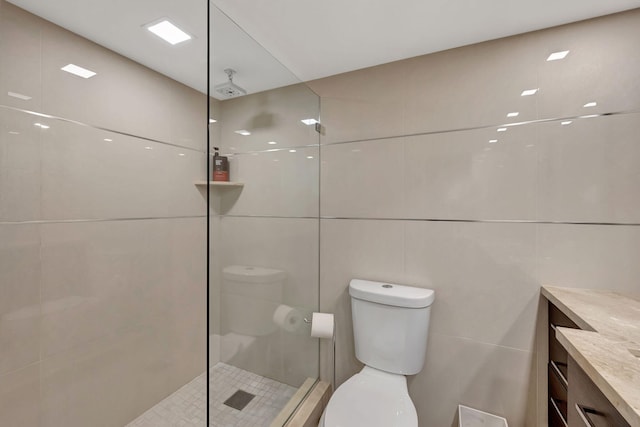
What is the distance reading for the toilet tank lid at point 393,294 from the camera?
129 cm

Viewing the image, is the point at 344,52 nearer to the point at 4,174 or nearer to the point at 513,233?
the point at 513,233

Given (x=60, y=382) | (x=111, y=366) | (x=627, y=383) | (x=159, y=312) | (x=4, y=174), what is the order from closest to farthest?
(x=627, y=383) < (x=4, y=174) < (x=60, y=382) < (x=111, y=366) < (x=159, y=312)

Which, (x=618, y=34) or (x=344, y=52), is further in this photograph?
(x=344, y=52)

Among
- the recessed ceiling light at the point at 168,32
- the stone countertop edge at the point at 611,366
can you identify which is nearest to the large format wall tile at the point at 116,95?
the recessed ceiling light at the point at 168,32

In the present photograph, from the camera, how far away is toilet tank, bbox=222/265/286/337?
96 centimetres

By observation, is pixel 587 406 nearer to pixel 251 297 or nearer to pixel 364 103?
pixel 251 297

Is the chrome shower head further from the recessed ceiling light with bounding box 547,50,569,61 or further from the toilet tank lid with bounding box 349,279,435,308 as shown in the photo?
the recessed ceiling light with bounding box 547,50,569,61

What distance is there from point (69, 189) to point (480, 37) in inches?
80.3

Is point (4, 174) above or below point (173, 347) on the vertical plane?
above

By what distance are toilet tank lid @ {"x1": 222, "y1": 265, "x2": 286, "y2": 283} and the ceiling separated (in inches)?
26.1

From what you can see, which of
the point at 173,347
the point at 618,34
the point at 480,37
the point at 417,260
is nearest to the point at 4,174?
the point at 173,347

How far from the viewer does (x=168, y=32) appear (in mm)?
1253

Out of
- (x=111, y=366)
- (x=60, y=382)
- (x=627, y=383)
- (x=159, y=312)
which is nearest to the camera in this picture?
(x=627, y=383)

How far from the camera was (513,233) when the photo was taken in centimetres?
126
